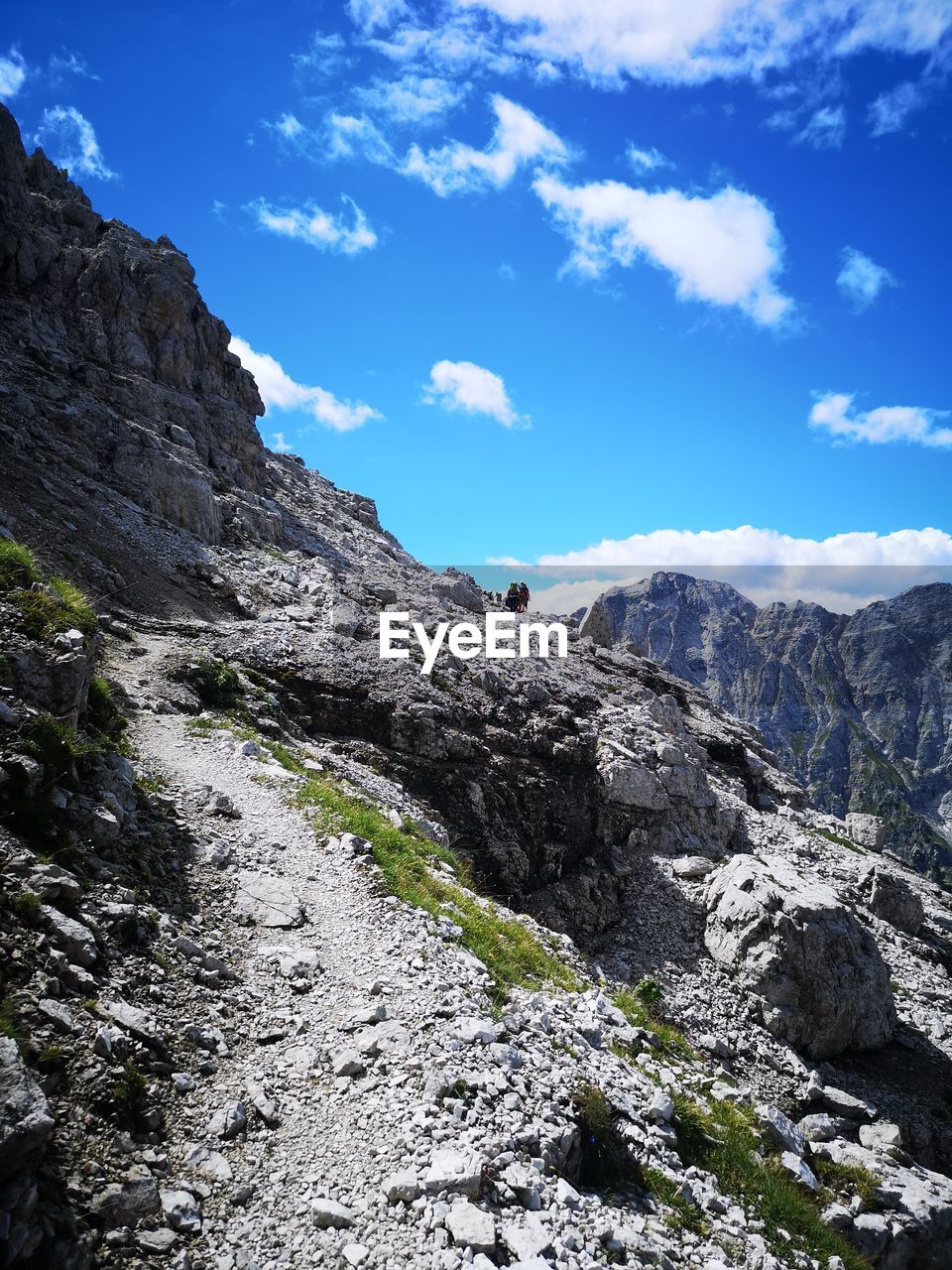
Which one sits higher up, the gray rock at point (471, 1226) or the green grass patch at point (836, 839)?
the gray rock at point (471, 1226)

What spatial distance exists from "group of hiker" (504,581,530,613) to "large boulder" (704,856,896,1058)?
31.9m

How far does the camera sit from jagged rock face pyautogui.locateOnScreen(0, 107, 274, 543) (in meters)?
40.8

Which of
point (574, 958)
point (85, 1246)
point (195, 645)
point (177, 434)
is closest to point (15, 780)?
point (85, 1246)

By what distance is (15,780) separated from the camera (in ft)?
30.3

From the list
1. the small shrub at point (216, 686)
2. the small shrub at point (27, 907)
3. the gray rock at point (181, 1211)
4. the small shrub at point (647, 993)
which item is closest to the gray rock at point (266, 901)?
the small shrub at point (27, 907)

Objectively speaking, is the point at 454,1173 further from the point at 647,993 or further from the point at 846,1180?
the point at 647,993

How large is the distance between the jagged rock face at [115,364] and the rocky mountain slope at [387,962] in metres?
1.55

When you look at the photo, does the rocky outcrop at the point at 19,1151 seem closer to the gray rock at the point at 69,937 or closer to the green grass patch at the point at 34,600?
the gray rock at the point at 69,937

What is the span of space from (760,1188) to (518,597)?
44.7 m

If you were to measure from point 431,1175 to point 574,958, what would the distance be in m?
12.0

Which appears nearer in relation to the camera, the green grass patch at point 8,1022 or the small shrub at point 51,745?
the green grass patch at point 8,1022

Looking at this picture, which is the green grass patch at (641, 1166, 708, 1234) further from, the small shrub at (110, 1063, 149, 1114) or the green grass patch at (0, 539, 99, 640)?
the green grass patch at (0, 539, 99, 640)

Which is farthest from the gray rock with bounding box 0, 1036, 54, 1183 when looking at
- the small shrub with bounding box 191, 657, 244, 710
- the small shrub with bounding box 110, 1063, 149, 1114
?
the small shrub with bounding box 191, 657, 244, 710

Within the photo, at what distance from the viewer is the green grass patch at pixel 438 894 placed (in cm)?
1295
